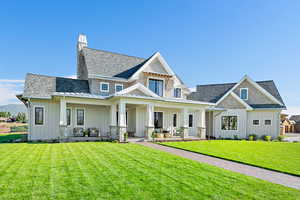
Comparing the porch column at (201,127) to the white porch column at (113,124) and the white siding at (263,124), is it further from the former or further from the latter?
the white porch column at (113,124)

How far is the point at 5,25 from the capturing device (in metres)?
15.1

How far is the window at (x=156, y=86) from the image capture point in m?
19.3

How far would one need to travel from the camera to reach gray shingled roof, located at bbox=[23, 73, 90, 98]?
1480cm

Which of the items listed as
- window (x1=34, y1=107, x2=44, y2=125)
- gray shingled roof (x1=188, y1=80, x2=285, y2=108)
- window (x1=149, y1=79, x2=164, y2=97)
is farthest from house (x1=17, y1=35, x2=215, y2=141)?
gray shingled roof (x1=188, y1=80, x2=285, y2=108)

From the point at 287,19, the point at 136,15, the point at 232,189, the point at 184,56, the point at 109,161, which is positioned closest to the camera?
the point at 232,189

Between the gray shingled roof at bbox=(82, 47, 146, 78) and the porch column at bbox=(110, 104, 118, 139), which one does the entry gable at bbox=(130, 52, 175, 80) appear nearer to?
the gray shingled roof at bbox=(82, 47, 146, 78)

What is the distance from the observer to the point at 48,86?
16328mm

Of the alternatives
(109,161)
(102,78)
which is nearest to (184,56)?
(102,78)

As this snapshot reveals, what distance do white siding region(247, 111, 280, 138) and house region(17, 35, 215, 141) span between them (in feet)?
19.8

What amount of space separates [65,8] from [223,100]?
18.6 metres

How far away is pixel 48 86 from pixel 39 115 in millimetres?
3042

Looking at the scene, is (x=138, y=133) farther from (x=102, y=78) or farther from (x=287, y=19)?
(x=287, y=19)

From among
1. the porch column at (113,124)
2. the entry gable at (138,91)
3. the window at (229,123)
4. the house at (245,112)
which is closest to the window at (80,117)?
the porch column at (113,124)

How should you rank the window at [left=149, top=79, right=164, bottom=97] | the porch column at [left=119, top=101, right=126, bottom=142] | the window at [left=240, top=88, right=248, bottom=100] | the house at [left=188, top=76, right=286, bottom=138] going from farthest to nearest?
the window at [left=240, top=88, right=248, bottom=100] → the house at [left=188, top=76, right=286, bottom=138] → the window at [left=149, top=79, right=164, bottom=97] → the porch column at [left=119, top=101, right=126, bottom=142]
